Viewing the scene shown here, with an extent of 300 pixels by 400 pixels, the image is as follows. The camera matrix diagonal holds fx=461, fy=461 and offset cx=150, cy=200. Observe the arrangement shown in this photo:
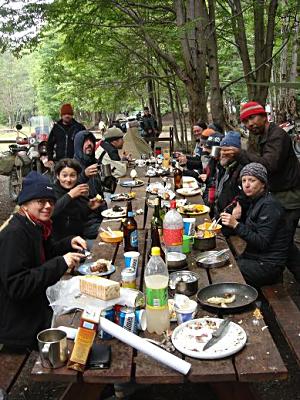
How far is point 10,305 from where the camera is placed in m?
2.91

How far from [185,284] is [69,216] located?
8.34ft

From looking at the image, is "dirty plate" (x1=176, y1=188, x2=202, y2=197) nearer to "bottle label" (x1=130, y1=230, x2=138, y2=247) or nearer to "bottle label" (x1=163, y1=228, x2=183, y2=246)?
"bottle label" (x1=130, y1=230, x2=138, y2=247)

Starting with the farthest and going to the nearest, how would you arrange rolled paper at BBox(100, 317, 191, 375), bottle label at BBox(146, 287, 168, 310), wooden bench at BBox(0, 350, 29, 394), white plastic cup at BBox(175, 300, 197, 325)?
wooden bench at BBox(0, 350, 29, 394) → white plastic cup at BBox(175, 300, 197, 325) → bottle label at BBox(146, 287, 168, 310) → rolled paper at BBox(100, 317, 191, 375)

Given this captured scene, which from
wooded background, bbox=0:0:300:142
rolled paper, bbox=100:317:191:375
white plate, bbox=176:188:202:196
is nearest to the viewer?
rolled paper, bbox=100:317:191:375

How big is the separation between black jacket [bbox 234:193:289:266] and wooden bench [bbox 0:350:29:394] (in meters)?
1.89

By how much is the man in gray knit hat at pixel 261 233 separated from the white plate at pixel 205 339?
138cm

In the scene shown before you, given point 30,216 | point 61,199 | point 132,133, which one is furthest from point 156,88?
point 30,216

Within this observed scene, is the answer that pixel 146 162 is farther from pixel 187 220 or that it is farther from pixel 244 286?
pixel 244 286

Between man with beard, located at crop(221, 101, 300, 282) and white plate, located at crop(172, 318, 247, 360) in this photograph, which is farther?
man with beard, located at crop(221, 101, 300, 282)

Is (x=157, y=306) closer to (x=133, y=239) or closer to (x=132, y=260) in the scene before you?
(x=132, y=260)

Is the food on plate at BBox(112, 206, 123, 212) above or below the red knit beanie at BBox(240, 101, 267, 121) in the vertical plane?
below

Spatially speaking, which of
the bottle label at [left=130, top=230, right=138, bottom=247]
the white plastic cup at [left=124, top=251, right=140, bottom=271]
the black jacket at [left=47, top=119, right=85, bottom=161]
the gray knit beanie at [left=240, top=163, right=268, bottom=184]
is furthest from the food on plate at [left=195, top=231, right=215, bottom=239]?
the black jacket at [left=47, top=119, right=85, bottom=161]

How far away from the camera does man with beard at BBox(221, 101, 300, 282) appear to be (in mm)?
4852

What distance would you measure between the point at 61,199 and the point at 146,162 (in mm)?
4514
